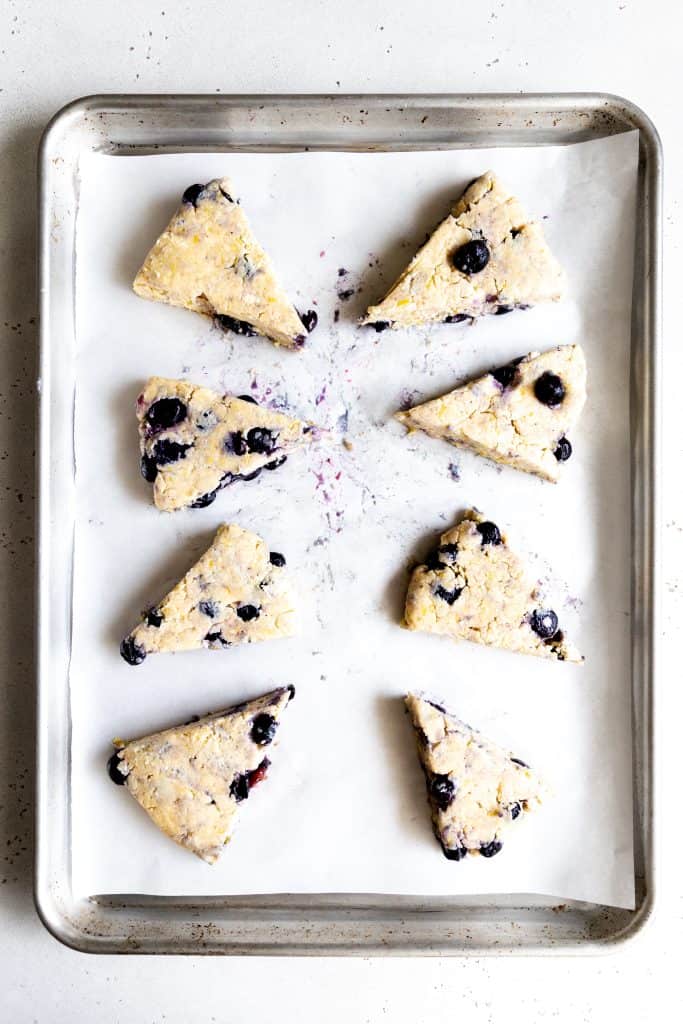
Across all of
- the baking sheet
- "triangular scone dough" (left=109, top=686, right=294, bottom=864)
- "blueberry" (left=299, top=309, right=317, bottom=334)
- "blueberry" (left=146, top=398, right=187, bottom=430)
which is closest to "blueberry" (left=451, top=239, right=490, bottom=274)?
the baking sheet

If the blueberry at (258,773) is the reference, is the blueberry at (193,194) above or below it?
above

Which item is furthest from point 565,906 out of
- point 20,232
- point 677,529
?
point 20,232

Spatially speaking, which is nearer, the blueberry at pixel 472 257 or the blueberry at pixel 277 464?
the blueberry at pixel 472 257

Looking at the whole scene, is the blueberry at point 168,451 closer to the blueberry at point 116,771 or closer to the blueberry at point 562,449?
the blueberry at point 116,771

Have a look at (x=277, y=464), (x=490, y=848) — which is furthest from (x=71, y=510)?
(x=490, y=848)

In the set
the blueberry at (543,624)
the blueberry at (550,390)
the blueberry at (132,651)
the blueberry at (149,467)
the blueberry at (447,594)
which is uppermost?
the blueberry at (550,390)

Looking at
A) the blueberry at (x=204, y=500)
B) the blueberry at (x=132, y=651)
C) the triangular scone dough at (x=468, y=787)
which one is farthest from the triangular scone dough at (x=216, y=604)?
the triangular scone dough at (x=468, y=787)

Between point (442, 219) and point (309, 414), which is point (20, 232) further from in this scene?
point (442, 219)
